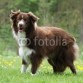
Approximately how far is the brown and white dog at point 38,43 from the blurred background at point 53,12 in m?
13.9

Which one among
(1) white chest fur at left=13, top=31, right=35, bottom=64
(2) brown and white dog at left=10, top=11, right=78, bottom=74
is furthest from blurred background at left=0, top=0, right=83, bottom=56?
(1) white chest fur at left=13, top=31, right=35, bottom=64

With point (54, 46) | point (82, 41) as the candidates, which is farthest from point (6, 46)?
point (54, 46)

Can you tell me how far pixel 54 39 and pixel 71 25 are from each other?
53.8ft

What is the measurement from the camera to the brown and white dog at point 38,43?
10.8 meters

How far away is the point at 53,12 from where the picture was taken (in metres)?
29.1

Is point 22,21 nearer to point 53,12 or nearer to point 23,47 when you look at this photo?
point 23,47

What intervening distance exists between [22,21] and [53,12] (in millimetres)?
18548

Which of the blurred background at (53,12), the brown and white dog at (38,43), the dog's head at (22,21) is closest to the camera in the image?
the dog's head at (22,21)

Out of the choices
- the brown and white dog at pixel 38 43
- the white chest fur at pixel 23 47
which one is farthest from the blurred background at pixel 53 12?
the white chest fur at pixel 23 47

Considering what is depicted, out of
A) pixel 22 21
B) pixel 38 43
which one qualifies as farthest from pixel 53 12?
pixel 22 21

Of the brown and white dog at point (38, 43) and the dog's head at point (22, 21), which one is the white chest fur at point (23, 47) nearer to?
the brown and white dog at point (38, 43)

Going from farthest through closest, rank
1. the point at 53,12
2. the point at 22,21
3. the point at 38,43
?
the point at 53,12
the point at 38,43
the point at 22,21

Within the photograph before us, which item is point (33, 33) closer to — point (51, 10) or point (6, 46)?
point (6, 46)

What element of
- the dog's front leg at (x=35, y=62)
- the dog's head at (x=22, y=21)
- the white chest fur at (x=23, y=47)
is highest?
the dog's head at (x=22, y=21)
